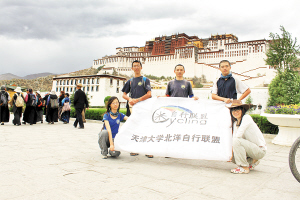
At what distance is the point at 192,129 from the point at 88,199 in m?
2.00

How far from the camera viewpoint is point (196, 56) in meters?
62.5

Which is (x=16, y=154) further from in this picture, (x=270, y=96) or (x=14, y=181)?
(x=270, y=96)

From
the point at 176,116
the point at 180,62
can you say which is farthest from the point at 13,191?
the point at 180,62

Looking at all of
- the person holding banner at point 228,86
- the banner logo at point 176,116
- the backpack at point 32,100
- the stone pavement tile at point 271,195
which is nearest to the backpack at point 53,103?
the backpack at point 32,100

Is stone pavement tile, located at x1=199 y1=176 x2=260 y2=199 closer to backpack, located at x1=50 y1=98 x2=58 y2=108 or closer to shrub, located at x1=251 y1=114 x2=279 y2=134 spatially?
shrub, located at x1=251 y1=114 x2=279 y2=134

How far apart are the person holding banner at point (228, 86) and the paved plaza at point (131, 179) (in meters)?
1.10

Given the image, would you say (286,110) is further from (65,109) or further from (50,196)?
(65,109)

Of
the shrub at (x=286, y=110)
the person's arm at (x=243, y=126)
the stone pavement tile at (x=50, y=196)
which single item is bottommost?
the stone pavement tile at (x=50, y=196)

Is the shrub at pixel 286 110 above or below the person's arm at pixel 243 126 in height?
above

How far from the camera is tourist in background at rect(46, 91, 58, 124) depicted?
33.2 feet

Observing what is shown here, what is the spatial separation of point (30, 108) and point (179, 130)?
26.5 feet

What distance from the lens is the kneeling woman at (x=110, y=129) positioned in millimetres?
3863

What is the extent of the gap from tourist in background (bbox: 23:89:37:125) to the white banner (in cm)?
677

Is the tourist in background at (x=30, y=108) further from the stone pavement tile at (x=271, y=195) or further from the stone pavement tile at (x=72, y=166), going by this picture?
the stone pavement tile at (x=271, y=195)
